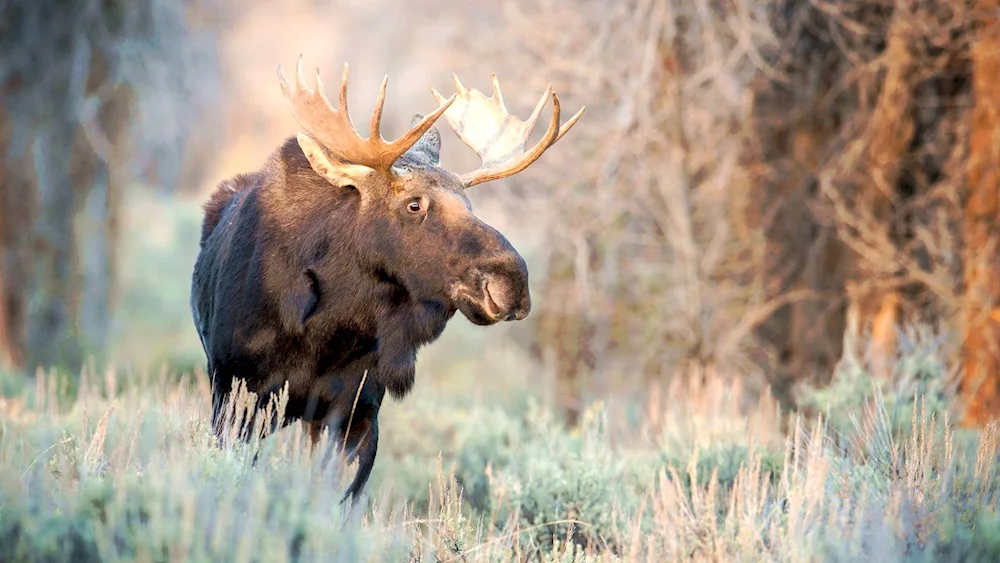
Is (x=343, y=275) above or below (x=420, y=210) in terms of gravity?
below

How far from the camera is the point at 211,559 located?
3.63m

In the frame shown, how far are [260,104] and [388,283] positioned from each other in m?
29.9

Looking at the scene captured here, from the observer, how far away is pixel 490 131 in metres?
6.24

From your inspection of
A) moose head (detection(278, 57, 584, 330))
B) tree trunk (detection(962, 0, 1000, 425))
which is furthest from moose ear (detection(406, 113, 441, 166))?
tree trunk (detection(962, 0, 1000, 425))

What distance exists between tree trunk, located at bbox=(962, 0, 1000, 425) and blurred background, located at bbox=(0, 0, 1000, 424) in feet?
0.07

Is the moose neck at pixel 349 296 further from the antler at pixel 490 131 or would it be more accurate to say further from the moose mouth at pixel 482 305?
the antler at pixel 490 131

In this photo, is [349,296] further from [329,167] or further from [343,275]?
[329,167]

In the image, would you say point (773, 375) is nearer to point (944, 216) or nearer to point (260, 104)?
point (944, 216)

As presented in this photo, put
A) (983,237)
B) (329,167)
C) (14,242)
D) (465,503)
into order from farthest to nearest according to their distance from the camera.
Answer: (14,242) < (983,237) < (465,503) < (329,167)

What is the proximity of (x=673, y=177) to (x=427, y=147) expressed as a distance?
6019 mm

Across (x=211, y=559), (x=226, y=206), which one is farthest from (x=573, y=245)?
(x=211, y=559)

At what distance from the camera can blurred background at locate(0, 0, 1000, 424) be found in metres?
10.4

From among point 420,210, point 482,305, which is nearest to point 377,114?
point 420,210

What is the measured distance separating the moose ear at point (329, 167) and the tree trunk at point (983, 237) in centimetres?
508
